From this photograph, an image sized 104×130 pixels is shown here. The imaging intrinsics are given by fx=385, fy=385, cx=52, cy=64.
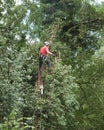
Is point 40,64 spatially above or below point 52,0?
below

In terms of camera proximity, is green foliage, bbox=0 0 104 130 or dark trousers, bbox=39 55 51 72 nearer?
green foliage, bbox=0 0 104 130

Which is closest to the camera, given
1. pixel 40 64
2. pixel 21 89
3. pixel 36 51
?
pixel 21 89

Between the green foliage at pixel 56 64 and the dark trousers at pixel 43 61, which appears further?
the dark trousers at pixel 43 61

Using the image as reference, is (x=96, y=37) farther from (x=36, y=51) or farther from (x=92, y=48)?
(x=36, y=51)

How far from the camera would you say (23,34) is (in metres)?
18.6

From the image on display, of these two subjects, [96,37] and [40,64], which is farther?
[96,37]

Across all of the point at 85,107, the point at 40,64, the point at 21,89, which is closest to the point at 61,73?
the point at 40,64

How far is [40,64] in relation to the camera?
1295 centimetres

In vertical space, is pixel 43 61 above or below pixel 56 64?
above

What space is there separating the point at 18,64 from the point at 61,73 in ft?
7.01

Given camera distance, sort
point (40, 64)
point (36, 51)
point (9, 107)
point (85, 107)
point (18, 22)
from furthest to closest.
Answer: point (18, 22)
point (85, 107)
point (36, 51)
point (40, 64)
point (9, 107)

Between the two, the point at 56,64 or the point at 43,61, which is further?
the point at 56,64

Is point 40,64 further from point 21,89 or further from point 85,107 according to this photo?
point 85,107

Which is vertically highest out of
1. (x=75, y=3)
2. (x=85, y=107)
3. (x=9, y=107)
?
(x=75, y=3)
